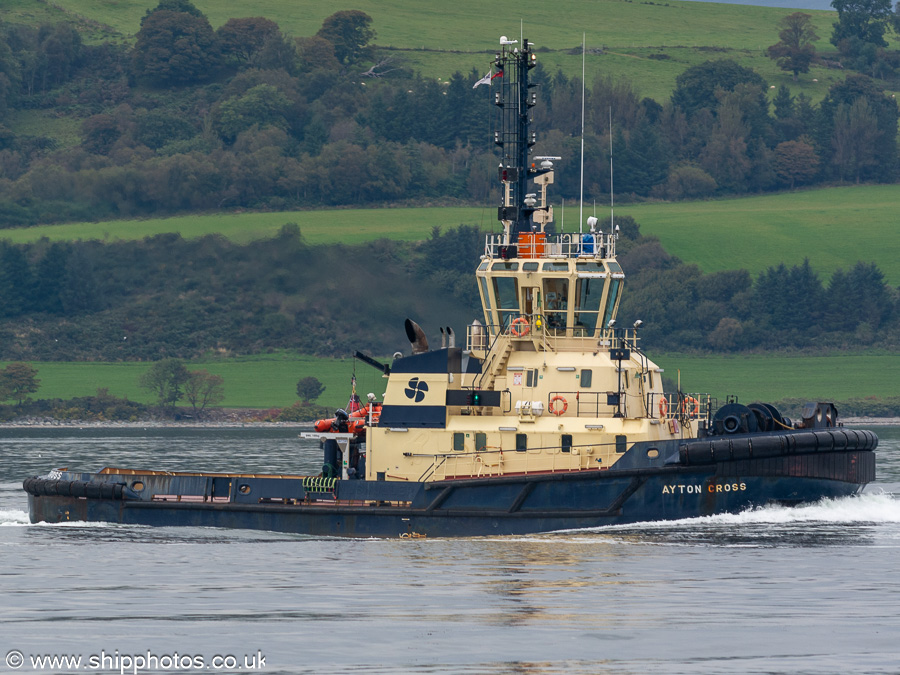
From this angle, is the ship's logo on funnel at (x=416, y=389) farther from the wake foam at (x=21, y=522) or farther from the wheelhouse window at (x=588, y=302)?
the wake foam at (x=21, y=522)

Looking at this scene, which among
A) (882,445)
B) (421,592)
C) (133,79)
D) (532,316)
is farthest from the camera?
(133,79)

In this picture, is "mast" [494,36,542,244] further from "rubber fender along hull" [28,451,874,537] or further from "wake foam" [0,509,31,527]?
"wake foam" [0,509,31,527]

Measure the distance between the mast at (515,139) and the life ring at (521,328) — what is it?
5.82 ft

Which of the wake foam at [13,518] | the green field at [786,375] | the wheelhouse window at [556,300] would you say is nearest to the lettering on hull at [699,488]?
the wheelhouse window at [556,300]

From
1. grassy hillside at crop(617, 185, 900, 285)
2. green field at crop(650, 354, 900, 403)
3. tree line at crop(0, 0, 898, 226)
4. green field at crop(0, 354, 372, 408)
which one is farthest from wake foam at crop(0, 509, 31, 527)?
tree line at crop(0, 0, 898, 226)

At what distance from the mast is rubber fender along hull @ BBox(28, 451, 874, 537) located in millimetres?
5369

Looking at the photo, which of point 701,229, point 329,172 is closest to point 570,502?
point 701,229

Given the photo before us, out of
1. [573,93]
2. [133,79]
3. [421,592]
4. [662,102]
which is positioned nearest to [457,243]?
[573,93]

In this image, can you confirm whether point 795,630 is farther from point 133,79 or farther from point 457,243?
point 133,79

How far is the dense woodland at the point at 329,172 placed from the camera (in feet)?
340

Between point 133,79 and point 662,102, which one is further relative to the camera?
point 133,79

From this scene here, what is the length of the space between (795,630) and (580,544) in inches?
295

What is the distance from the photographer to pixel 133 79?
186125 millimetres
